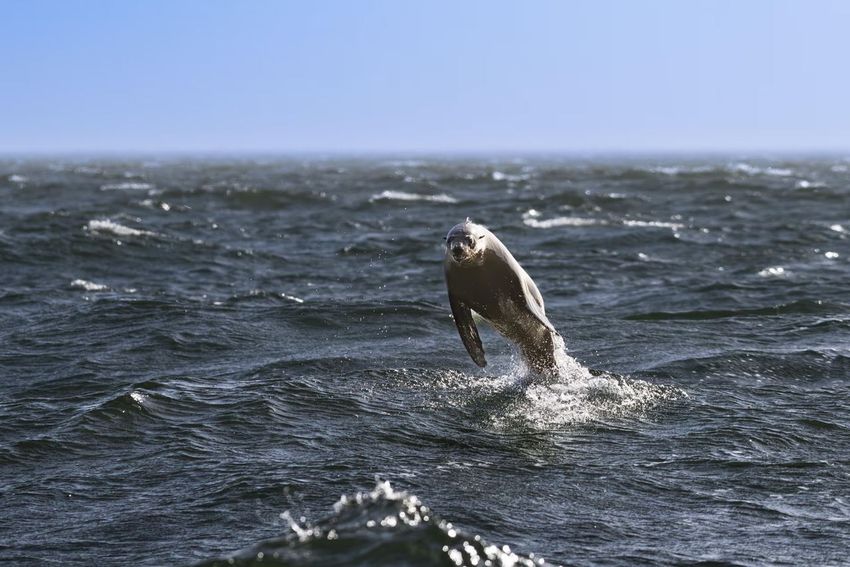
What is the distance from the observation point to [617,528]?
796 cm

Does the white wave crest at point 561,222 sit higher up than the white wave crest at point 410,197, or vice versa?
the white wave crest at point 561,222

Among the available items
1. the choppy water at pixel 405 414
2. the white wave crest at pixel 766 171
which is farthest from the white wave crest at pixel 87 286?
the white wave crest at pixel 766 171

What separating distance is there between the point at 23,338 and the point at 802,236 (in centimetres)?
1971

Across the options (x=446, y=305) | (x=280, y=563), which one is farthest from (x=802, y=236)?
(x=280, y=563)

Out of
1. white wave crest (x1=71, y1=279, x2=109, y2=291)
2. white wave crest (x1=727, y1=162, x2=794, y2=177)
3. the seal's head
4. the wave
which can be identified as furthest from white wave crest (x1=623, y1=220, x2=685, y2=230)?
white wave crest (x1=727, y1=162, x2=794, y2=177)

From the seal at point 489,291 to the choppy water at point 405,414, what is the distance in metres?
0.54

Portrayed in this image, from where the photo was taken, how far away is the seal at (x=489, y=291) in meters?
11.4

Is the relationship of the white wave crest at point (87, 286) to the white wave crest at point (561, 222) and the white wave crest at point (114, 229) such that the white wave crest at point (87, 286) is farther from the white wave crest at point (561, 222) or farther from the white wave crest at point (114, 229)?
the white wave crest at point (561, 222)

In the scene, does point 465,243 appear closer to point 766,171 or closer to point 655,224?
point 655,224

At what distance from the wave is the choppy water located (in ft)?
0.06

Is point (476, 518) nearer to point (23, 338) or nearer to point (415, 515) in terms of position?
point (415, 515)

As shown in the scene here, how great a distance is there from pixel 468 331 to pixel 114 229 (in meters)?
18.0

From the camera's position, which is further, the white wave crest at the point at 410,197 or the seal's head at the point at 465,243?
the white wave crest at the point at 410,197

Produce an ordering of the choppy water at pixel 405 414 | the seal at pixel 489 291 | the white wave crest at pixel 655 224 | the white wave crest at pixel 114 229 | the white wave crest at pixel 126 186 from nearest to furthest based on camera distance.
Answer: the choppy water at pixel 405 414, the seal at pixel 489 291, the white wave crest at pixel 114 229, the white wave crest at pixel 655 224, the white wave crest at pixel 126 186
